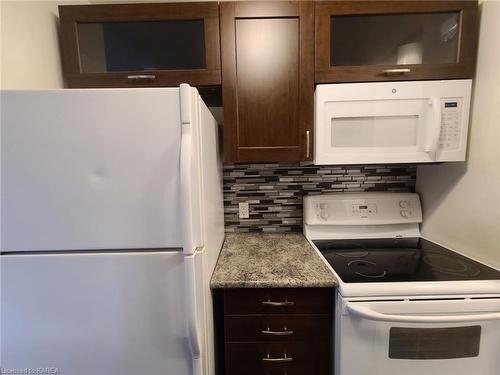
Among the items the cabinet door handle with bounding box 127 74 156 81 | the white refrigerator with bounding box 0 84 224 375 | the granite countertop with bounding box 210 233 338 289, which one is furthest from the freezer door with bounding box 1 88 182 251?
the cabinet door handle with bounding box 127 74 156 81

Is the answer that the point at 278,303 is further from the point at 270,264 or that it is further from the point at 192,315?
the point at 192,315

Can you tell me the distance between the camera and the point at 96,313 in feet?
2.55

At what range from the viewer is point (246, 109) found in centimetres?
116

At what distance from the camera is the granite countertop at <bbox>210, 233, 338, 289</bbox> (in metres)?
0.94

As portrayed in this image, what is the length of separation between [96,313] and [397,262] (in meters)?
1.33

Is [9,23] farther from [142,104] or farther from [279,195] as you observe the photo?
[279,195]

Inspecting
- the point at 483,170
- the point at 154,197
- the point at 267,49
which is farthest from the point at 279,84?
the point at 483,170

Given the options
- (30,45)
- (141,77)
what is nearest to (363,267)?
(141,77)

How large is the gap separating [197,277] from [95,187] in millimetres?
448

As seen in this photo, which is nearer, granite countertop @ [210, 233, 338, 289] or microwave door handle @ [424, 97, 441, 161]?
granite countertop @ [210, 233, 338, 289]

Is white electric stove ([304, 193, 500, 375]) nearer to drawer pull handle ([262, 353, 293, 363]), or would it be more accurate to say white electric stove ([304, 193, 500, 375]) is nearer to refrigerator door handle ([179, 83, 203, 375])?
drawer pull handle ([262, 353, 293, 363])

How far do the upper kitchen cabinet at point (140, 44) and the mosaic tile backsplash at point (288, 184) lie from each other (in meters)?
0.64

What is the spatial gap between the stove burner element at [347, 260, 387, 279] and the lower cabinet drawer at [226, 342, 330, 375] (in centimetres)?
35

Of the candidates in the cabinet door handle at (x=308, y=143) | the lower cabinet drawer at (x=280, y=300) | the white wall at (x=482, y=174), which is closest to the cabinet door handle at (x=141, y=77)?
the cabinet door handle at (x=308, y=143)
